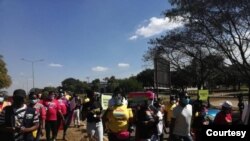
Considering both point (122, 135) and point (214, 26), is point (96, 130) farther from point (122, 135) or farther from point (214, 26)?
point (214, 26)

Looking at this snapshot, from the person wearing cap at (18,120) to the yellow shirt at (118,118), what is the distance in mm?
2443

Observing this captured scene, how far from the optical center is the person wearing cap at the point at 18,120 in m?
7.11

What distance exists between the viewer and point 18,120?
729 centimetres

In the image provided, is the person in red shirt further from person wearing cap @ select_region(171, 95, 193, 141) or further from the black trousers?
person wearing cap @ select_region(171, 95, 193, 141)

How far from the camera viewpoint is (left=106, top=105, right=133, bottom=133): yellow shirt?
31.6 ft

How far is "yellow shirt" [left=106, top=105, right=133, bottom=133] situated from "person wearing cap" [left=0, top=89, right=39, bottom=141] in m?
2.44

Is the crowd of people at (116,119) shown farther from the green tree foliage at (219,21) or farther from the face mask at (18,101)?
the green tree foliage at (219,21)

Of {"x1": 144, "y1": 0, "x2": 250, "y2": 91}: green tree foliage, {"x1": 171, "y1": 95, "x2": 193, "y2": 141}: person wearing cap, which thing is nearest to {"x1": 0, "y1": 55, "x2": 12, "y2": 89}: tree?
{"x1": 144, "y1": 0, "x2": 250, "y2": 91}: green tree foliage

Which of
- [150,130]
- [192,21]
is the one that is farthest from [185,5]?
[150,130]

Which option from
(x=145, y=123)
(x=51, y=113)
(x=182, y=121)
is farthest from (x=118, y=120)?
(x=51, y=113)

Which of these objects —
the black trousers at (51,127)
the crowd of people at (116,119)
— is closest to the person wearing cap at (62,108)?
the black trousers at (51,127)

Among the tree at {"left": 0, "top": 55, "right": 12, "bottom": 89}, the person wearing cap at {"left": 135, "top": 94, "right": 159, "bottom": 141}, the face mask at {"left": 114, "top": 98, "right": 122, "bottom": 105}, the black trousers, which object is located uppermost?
the tree at {"left": 0, "top": 55, "right": 12, "bottom": 89}

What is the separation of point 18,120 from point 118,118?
2795 mm

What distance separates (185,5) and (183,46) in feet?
22.8
